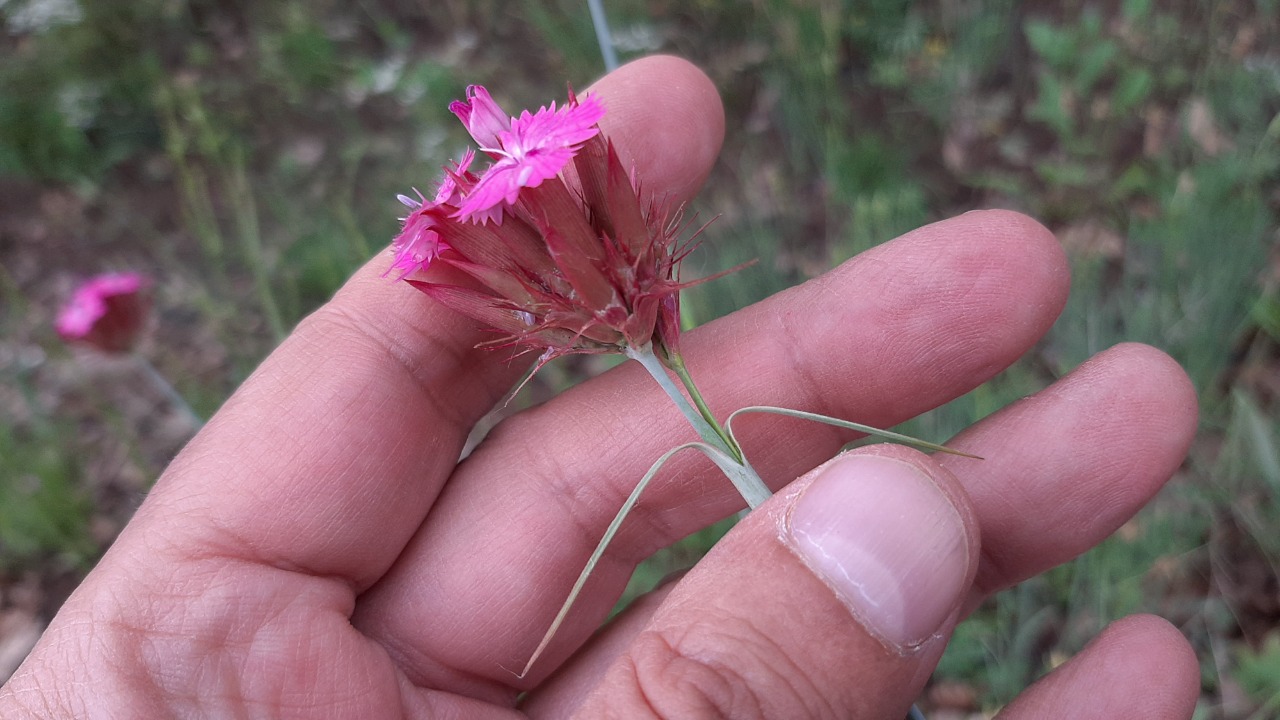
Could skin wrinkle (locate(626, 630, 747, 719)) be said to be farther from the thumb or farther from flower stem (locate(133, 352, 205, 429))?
flower stem (locate(133, 352, 205, 429))

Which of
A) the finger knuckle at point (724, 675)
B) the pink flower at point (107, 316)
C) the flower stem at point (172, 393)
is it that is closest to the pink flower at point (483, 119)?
the finger knuckle at point (724, 675)

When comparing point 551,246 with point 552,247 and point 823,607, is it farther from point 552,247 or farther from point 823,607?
point 823,607

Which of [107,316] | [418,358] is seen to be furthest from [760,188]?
[107,316]

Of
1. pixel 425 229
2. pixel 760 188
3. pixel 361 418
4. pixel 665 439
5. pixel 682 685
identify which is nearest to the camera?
pixel 682 685

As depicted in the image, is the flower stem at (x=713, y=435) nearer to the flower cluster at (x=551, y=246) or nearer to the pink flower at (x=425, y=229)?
the flower cluster at (x=551, y=246)

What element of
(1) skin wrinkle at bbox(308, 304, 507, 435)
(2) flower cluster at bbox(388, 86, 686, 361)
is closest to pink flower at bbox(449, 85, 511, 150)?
(2) flower cluster at bbox(388, 86, 686, 361)

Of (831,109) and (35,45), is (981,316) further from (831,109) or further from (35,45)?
(35,45)
